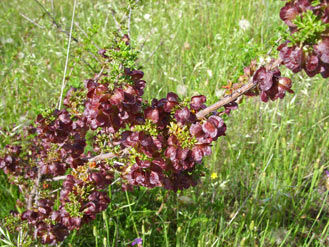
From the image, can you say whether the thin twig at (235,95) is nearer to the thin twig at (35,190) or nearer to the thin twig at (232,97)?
the thin twig at (232,97)

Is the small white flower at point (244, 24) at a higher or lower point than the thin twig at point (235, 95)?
higher

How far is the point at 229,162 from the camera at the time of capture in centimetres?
229

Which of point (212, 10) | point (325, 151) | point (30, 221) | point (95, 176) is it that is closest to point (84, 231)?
point (30, 221)

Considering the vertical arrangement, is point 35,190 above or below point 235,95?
below

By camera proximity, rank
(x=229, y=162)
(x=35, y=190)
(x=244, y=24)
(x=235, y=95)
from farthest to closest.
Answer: (x=244, y=24) < (x=229, y=162) < (x=35, y=190) < (x=235, y=95)

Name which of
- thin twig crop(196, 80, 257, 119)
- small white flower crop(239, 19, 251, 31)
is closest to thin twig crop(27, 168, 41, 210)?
thin twig crop(196, 80, 257, 119)

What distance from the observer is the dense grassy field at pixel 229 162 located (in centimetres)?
A: 195

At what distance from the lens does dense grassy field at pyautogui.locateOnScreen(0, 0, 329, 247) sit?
195cm

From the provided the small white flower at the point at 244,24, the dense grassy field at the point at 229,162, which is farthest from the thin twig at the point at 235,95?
the small white flower at the point at 244,24

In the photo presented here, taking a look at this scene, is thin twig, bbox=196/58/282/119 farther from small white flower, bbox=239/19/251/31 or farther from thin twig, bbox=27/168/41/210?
small white flower, bbox=239/19/251/31

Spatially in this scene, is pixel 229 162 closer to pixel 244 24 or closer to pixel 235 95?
pixel 235 95

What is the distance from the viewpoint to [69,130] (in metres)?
1.52

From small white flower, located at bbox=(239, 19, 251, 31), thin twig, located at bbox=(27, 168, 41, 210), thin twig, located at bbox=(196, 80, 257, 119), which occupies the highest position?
small white flower, located at bbox=(239, 19, 251, 31)

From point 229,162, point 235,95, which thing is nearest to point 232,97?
point 235,95
